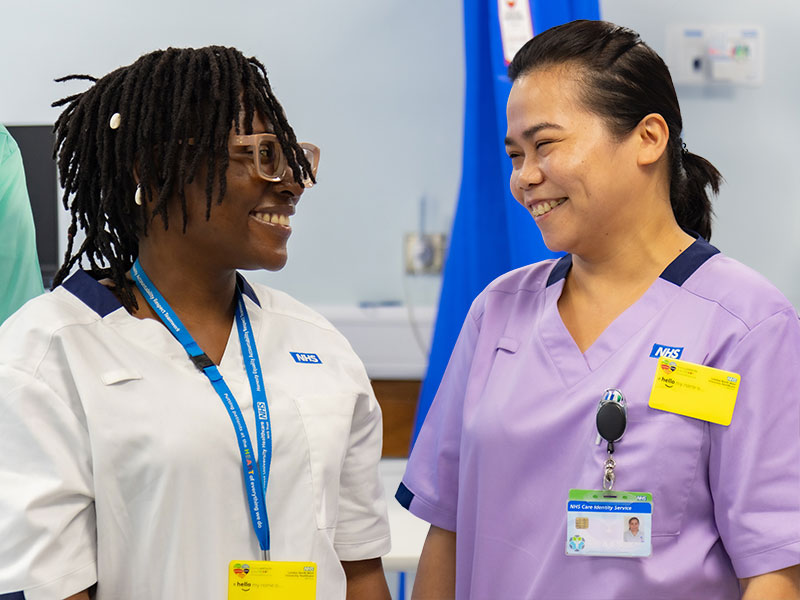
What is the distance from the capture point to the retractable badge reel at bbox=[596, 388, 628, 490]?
43.6 inches

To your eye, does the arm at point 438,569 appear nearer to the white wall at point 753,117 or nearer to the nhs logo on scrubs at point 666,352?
the nhs logo on scrubs at point 666,352

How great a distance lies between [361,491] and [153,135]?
1.88 ft

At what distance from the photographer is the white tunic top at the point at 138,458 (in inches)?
39.9

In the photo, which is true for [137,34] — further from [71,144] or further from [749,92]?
[749,92]

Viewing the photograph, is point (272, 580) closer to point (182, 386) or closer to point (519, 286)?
point (182, 386)

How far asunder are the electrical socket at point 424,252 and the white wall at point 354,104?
1.1 inches

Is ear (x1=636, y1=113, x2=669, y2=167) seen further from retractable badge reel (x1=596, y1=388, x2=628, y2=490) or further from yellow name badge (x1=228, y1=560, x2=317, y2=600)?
yellow name badge (x1=228, y1=560, x2=317, y2=600)

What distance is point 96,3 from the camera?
2.70m

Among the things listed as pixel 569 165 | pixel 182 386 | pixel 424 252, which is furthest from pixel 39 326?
pixel 424 252

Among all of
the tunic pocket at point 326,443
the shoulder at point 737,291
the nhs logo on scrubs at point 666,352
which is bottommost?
the tunic pocket at point 326,443

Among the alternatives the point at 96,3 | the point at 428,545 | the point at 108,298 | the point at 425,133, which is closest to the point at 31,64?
the point at 96,3

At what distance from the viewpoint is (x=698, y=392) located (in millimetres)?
1082

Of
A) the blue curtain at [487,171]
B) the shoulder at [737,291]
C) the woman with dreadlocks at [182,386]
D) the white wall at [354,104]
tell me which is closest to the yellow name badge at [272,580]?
the woman with dreadlocks at [182,386]

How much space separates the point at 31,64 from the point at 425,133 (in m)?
1.20
